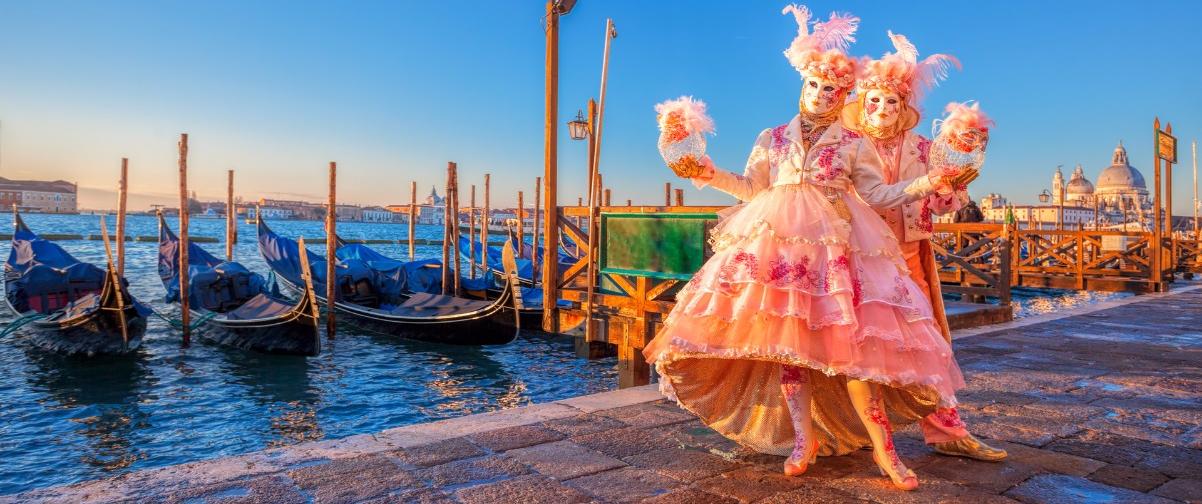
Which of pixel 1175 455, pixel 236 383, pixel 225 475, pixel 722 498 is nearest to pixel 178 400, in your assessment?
pixel 236 383

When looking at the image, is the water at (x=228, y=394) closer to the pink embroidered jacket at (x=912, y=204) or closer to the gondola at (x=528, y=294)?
the gondola at (x=528, y=294)

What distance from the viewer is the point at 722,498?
2.00m

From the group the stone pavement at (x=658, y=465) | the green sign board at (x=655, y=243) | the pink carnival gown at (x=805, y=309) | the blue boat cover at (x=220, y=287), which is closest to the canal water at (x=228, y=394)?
the blue boat cover at (x=220, y=287)

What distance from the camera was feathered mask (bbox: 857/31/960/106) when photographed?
228 centimetres

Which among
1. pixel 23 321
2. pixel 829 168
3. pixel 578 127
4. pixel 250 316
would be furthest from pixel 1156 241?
pixel 23 321

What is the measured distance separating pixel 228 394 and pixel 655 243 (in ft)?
16.7

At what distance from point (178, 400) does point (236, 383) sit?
0.84 metres

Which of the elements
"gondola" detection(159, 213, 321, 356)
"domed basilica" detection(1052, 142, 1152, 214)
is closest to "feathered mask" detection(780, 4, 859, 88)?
"gondola" detection(159, 213, 321, 356)

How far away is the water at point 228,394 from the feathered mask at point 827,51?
16.5 feet

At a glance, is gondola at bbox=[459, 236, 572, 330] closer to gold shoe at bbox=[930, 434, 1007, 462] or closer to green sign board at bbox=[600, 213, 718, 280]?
green sign board at bbox=[600, 213, 718, 280]

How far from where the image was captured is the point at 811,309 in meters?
2.03

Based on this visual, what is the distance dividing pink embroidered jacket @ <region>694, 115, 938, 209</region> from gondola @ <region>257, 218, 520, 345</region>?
19.1ft

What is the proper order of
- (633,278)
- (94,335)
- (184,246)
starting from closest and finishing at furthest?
(633,278), (94,335), (184,246)

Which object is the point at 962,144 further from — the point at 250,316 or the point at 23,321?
the point at 23,321
